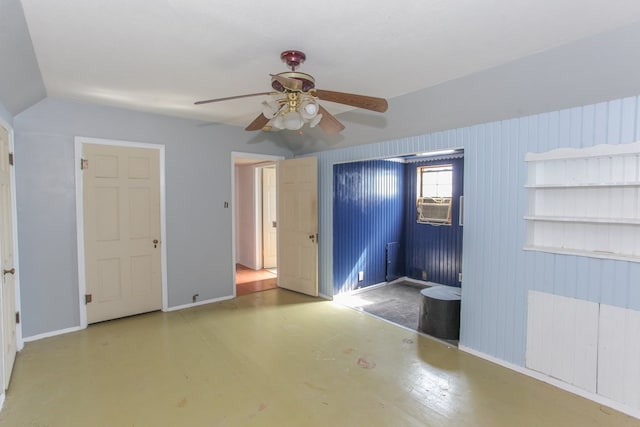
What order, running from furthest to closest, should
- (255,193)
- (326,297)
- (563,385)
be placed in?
(255,193) → (326,297) → (563,385)

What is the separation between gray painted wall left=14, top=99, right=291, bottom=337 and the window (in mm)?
2741

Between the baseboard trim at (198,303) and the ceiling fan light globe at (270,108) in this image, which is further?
the baseboard trim at (198,303)

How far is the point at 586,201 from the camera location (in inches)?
97.0

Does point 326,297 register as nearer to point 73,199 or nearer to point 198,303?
point 198,303

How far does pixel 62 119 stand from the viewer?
132 inches

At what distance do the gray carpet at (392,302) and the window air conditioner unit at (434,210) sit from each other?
43.6 inches

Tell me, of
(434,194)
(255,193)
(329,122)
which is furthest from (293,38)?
(255,193)

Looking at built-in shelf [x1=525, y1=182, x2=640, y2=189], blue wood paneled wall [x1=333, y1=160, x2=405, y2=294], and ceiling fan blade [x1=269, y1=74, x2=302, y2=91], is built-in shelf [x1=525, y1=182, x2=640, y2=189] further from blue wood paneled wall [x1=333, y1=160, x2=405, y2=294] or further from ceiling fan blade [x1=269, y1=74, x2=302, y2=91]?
blue wood paneled wall [x1=333, y1=160, x2=405, y2=294]

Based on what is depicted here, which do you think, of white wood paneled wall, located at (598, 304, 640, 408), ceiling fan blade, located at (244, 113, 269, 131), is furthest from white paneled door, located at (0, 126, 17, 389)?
white wood paneled wall, located at (598, 304, 640, 408)

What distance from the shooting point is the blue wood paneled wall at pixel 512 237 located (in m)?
2.24

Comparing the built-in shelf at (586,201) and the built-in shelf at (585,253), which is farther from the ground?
the built-in shelf at (586,201)

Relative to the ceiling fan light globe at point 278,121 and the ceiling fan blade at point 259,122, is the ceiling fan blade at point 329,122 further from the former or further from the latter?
the ceiling fan blade at point 259,122

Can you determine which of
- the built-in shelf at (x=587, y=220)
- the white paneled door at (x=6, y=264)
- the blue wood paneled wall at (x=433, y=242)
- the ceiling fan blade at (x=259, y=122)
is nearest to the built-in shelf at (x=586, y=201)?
the built-in shelf at (x=587, y=220)

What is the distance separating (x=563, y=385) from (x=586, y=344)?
375 mm
